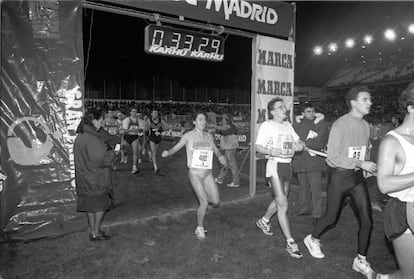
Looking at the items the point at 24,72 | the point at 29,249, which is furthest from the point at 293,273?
the point at 24,72

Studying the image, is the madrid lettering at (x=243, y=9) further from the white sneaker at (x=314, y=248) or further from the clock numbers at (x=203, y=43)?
the white sneaker at (x=314, y=248)

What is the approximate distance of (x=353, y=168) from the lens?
13.4 feet

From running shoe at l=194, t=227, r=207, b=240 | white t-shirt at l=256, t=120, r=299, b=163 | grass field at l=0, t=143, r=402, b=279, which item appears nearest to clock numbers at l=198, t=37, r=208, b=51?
white t-shirt at l=256, t=120, r=299, b=163

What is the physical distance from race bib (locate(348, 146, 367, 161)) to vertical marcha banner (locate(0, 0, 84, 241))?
3971 mm

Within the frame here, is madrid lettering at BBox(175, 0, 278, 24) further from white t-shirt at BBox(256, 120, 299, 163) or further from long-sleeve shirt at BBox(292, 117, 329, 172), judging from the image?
white t-shirt at BBox(256, 120, 299, 163)

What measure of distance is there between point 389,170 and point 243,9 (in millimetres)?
5741

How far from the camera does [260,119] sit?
25.6ft

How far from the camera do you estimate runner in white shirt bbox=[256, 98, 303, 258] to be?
15.2 feet

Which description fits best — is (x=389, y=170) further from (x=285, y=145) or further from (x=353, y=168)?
(x=285, y=145)

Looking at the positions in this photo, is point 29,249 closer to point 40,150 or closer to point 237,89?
point 40,150

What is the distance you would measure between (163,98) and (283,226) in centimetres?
3616

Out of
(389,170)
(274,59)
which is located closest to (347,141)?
(389,170)

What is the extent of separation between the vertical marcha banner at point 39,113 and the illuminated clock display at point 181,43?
1201 millimetres

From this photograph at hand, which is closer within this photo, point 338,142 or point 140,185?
point 338,142
